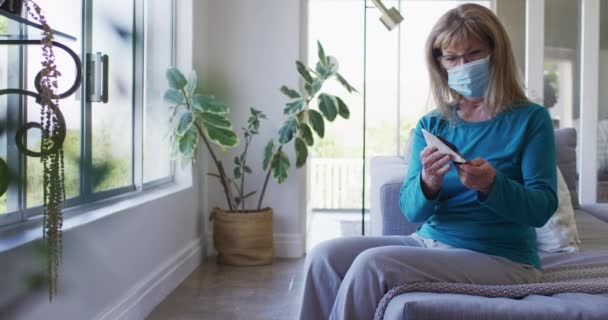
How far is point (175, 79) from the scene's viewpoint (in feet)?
10.8

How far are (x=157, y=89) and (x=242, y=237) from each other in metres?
1.03

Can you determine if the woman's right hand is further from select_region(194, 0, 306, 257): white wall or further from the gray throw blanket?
select_region(194, 0, 306, 257): white wall

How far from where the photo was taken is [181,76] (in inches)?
131

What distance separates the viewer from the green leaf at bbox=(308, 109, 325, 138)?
3.66 meters

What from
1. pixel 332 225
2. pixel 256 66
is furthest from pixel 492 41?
pixel 332 225

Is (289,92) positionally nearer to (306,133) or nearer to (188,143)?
(306,133)

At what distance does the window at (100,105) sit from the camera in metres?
1.79

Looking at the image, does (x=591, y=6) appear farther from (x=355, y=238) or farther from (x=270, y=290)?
(x=355, y=238)

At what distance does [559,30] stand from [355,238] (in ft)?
12.2

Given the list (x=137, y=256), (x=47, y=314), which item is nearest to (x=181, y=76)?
(x=137, y=256)

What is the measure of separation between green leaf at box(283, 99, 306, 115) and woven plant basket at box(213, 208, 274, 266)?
650 mm

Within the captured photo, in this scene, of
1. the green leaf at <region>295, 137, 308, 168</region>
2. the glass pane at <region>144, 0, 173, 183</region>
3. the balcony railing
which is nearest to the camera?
the glass pane at <region>144, 0, 173, 183</region>

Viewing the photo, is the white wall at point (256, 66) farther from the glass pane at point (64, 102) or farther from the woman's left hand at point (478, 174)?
the woman's left hand at point (478, 174)

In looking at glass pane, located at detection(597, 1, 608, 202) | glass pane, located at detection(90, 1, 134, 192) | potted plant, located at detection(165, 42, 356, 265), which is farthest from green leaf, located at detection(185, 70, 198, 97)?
glass pane, located at detection(597, 1, 608, 202)
